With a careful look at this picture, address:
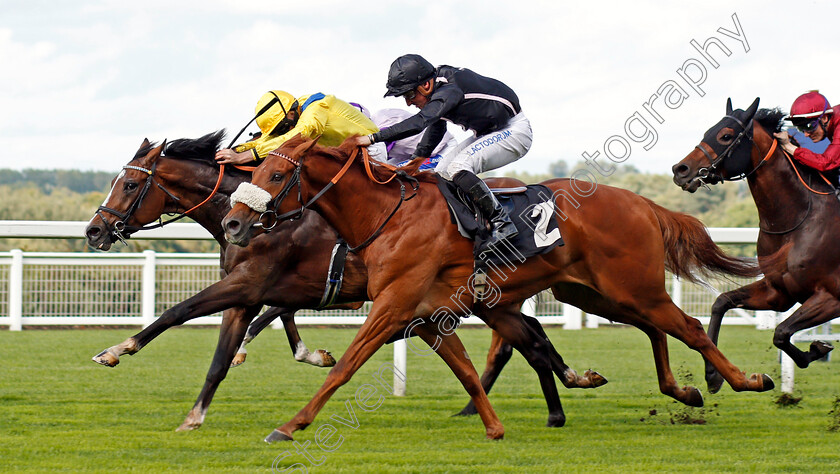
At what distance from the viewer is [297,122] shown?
5.52 metres

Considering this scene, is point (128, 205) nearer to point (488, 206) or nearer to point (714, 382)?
point (488, 206)

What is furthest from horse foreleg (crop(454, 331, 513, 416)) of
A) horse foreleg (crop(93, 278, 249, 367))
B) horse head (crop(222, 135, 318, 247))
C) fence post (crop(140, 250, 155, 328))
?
fence post (crop(140, 250, 155, 328))

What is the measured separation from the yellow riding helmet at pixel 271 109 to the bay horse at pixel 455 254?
39.6 inches

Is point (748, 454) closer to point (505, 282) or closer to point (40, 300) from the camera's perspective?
point (505, 282)

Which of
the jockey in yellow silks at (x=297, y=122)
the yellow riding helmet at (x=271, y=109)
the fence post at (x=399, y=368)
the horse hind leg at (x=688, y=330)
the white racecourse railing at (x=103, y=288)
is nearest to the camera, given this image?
the horse hind leg at (x=688, y=330)

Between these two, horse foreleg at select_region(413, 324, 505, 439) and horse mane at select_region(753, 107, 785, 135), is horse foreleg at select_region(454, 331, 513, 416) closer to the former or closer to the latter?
horse foreleg at select_region(413, 324, 505, 439)

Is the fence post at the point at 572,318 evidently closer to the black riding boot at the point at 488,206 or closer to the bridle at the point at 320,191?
→ the black riding boot at the point at 488,206

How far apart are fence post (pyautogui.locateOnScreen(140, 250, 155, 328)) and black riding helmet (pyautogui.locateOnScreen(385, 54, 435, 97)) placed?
5816mm

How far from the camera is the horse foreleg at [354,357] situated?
4.32m

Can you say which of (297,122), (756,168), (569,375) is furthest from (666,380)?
(297,122)

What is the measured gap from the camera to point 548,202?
511cm

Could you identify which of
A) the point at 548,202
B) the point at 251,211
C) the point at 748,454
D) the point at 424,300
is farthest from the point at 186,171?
the point at 748,454

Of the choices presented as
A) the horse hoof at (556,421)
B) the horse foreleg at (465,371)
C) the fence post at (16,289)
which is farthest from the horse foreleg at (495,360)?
the fence post at (16,289)

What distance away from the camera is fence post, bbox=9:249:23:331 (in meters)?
10.2
